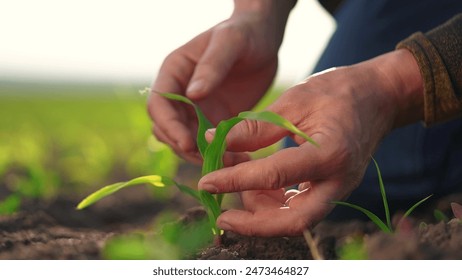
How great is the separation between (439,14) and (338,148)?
1.18 meters

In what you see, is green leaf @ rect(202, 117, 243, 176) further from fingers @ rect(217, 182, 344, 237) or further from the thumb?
the thumb

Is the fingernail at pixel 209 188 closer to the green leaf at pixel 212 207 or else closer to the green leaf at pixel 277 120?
the green leaf at pixel 212 207

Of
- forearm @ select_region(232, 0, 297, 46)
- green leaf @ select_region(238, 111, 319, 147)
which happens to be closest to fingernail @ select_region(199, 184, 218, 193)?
green leaf @ select_region(238, 111, 319, 147)

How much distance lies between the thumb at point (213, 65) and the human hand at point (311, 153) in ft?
1.39

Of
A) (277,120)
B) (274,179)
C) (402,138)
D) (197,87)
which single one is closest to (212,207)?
(274,179)

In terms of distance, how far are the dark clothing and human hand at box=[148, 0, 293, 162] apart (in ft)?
1.17

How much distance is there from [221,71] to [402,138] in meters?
0.83

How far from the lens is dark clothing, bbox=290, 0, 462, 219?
2.19m

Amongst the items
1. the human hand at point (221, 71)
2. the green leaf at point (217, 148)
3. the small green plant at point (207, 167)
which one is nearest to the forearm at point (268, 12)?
the human hand at point (221, 71)

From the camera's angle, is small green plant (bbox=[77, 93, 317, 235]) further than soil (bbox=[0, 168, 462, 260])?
Yes

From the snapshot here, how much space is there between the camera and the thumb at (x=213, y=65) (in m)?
1.73

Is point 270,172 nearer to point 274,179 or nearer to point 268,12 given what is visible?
point 274,179
